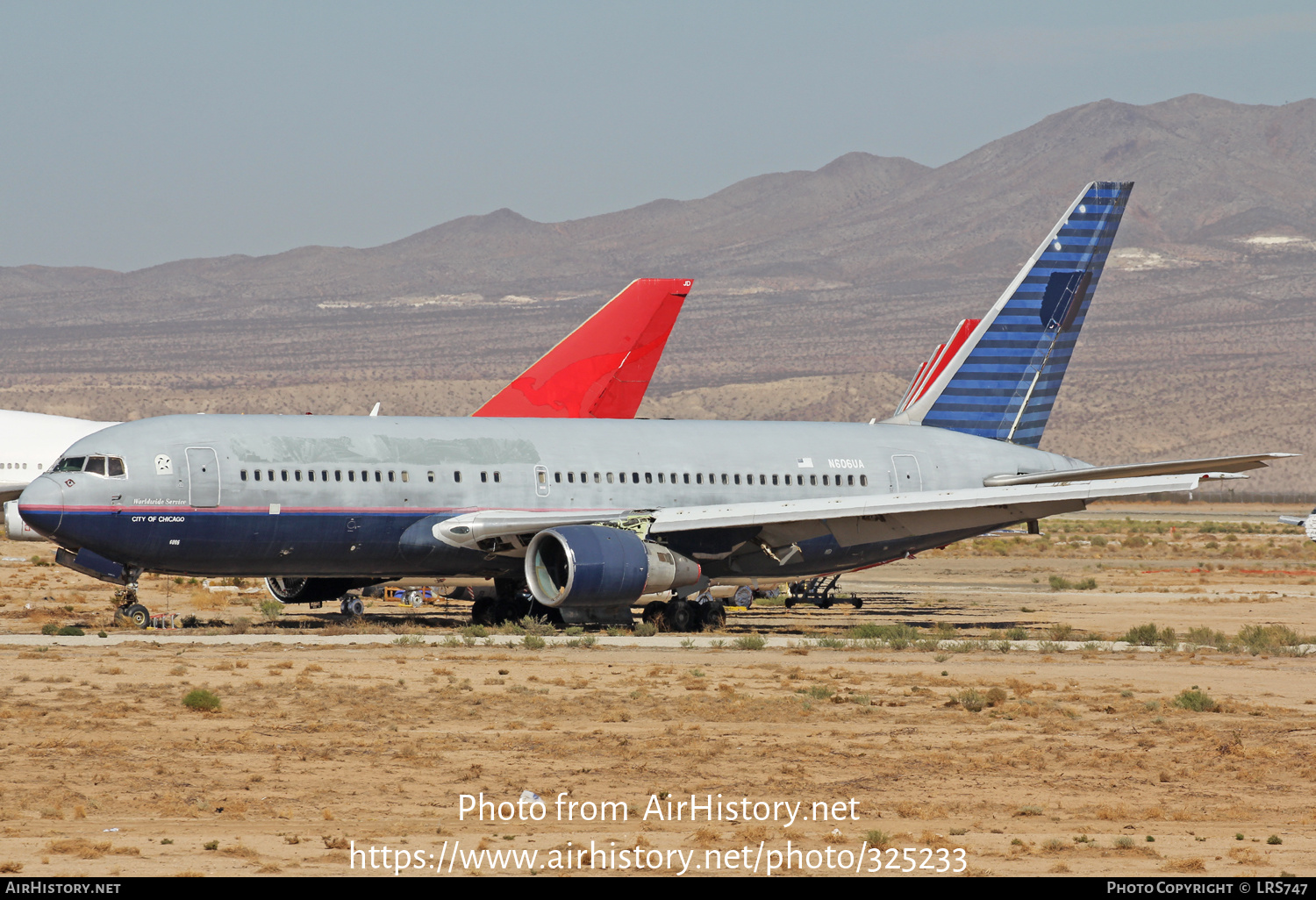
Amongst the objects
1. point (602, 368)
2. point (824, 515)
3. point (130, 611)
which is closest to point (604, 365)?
point (602, 368)

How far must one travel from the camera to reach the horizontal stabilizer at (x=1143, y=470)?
32.1 metres

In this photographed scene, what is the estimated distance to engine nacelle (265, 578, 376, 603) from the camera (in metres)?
35.5

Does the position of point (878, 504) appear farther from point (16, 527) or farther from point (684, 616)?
point (16, 527)

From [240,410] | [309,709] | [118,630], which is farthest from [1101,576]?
[240,410]

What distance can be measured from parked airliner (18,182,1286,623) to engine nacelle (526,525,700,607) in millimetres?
44

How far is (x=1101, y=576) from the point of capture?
195 ft

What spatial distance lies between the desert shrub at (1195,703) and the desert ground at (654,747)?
10 cm

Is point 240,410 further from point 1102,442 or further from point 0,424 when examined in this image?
point 0,424

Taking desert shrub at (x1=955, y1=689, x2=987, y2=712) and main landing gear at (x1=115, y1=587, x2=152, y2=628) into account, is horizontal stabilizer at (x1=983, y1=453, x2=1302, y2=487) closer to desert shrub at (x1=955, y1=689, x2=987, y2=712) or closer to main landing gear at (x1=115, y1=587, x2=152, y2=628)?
desert shrub at (x1=955, y1=689, x2=987, y2=712)

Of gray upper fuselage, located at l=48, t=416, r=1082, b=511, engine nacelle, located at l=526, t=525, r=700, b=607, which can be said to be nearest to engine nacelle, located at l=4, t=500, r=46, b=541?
gray upper fuselage, located at l=48, t=416, r=1082, b=511

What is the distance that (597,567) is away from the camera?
1230 inches

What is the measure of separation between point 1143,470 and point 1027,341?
6.36m

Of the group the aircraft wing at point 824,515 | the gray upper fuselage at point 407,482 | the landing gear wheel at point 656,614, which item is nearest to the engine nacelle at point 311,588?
the gray upper fuselage at point 407,482
